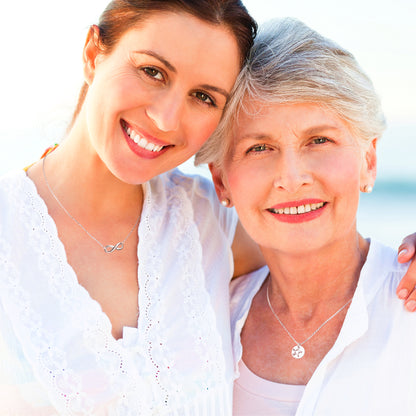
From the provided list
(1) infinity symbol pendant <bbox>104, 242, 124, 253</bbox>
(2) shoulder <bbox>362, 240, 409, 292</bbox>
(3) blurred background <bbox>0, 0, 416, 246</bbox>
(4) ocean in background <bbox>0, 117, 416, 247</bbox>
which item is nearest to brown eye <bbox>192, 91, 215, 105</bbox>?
(1) infinity symbol pendant <bbox>104, 242, 124, 253</bbox>

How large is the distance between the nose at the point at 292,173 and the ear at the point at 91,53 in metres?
0.82

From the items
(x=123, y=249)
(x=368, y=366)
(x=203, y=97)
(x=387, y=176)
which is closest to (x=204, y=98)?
(x=203, y=97)

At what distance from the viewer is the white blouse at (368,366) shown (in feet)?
6.86

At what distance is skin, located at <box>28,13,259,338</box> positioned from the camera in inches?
84.1

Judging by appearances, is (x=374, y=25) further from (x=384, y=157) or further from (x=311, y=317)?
(x=311, y=317)

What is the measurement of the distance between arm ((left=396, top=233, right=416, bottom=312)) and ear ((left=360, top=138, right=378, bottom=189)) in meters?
0.29

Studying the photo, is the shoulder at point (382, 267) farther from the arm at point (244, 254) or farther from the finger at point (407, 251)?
the arm at point (244, 254)

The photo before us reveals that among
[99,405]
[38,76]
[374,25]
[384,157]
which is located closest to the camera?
[99,405]

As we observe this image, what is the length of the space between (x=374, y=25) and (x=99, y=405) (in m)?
11.5

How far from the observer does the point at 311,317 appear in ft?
8.20

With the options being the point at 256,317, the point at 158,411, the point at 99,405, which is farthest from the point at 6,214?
the point at 256,317

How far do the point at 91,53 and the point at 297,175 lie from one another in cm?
94

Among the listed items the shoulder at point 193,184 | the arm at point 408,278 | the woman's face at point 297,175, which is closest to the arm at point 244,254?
the shoulder at point 193,184

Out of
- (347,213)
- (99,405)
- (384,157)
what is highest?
(347,213)
